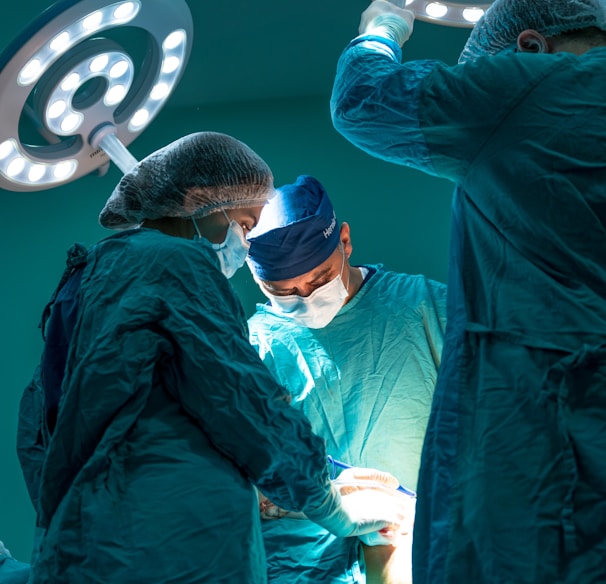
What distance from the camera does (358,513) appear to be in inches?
74.5

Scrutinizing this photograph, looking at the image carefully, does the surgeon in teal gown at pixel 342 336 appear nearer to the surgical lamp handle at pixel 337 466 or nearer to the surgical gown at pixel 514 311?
the surgical lamp handle at pixel 337 466

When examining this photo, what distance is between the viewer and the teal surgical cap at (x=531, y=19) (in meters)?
1.49

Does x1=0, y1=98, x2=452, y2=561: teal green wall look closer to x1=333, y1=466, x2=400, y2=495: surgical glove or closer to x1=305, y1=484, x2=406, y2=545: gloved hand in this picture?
x1=333, y1=466, x2=400, y2=495: surgical glove

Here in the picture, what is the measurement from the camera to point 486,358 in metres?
1.31

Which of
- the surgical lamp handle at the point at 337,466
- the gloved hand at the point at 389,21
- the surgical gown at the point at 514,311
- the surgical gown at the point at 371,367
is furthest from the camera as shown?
the surgical gown at the point at 371,367

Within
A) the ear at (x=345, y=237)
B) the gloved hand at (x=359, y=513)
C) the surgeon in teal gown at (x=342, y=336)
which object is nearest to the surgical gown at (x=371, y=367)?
the surgeon in teal gown at (x=342, y=336)

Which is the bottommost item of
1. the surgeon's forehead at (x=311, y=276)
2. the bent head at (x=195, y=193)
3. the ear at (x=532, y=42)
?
the surgeon's forehead at (x=311, y=276)

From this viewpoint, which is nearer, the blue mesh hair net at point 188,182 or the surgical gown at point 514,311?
the surgical gown at point 514,311

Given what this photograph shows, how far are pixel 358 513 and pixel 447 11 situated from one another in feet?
4.28

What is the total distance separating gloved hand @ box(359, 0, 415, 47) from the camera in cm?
181

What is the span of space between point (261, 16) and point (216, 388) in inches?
77.2

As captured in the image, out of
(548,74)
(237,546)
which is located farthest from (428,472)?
(548,74)

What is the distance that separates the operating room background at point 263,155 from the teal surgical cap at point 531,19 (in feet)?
4.86

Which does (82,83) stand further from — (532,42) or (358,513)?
(358,513)
